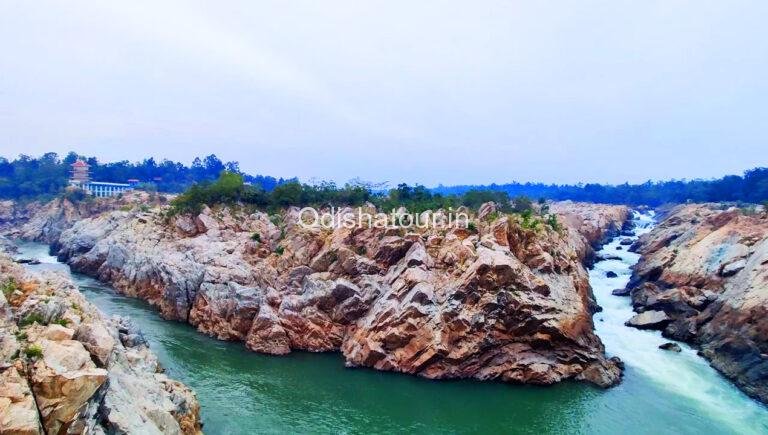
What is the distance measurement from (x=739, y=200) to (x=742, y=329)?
6640 cm

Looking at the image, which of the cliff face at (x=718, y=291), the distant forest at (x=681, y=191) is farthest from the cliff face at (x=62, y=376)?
the distant forest at (x=681, y=191)

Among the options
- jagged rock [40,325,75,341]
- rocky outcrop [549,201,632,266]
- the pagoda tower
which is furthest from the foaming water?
the pagoda tower

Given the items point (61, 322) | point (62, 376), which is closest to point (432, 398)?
point (61, 322)

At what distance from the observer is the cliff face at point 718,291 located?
2705 cm

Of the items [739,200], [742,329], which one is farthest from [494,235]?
[739,200]

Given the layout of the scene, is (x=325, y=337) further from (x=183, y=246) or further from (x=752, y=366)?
(x=752, y=366)

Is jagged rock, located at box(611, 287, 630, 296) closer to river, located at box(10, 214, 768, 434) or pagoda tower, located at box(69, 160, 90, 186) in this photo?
river, located at box(10, 214, 768, 434)

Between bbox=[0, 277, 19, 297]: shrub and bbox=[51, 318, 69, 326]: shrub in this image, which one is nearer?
bbox=[51, 318, 69, 326]: shrub

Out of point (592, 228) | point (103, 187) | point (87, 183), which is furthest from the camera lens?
point (103, 187)

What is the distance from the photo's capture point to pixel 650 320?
34.2m

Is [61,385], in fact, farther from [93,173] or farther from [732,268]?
[93,173]

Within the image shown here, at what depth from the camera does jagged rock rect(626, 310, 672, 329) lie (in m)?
34.0

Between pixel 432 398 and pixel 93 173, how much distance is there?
103 meters

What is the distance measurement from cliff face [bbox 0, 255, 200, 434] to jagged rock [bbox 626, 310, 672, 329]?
30.0 m
